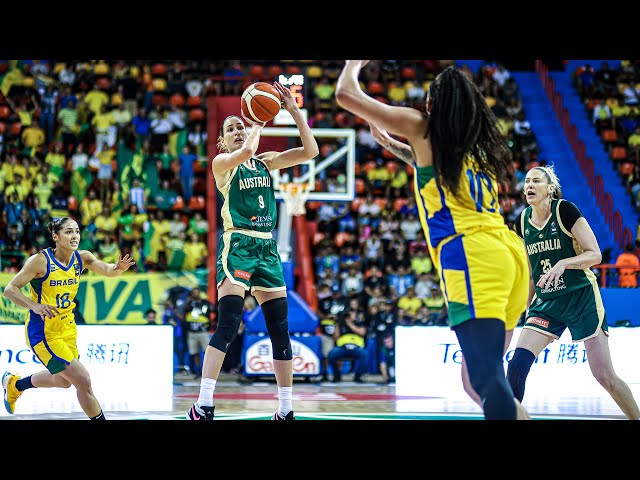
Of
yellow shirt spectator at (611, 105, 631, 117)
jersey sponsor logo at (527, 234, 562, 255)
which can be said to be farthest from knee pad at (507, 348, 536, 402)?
yellow shirt spectator at (611, 105, 631, 117)

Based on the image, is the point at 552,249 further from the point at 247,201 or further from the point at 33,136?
the point at 33,136

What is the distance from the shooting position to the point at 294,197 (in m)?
13.2

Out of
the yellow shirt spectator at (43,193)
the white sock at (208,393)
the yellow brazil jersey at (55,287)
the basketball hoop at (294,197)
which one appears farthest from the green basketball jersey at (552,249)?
the yellow shirt spectator at (43,193)

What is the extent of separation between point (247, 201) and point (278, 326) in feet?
3.04

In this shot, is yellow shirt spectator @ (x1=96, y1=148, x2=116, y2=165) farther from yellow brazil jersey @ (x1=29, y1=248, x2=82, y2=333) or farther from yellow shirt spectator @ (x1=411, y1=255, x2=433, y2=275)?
yellow brazil jersey @ (x1=29, y1=248, x2=82, y2=333)

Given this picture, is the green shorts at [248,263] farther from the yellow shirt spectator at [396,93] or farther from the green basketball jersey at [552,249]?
the yellow shirt spectator at [396,93]

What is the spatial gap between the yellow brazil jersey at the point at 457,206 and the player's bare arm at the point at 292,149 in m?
1.96

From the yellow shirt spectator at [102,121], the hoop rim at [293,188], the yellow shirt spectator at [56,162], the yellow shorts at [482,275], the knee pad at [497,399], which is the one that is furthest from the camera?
the yellow shirt spectator at [102,121]

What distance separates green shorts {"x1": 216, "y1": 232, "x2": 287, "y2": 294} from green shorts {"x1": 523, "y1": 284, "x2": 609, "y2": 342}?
1.86 meters

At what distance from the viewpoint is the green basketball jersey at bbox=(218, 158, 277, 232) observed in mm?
6184

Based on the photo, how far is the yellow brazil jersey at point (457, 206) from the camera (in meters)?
4.08

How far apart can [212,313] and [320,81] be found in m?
8.14
